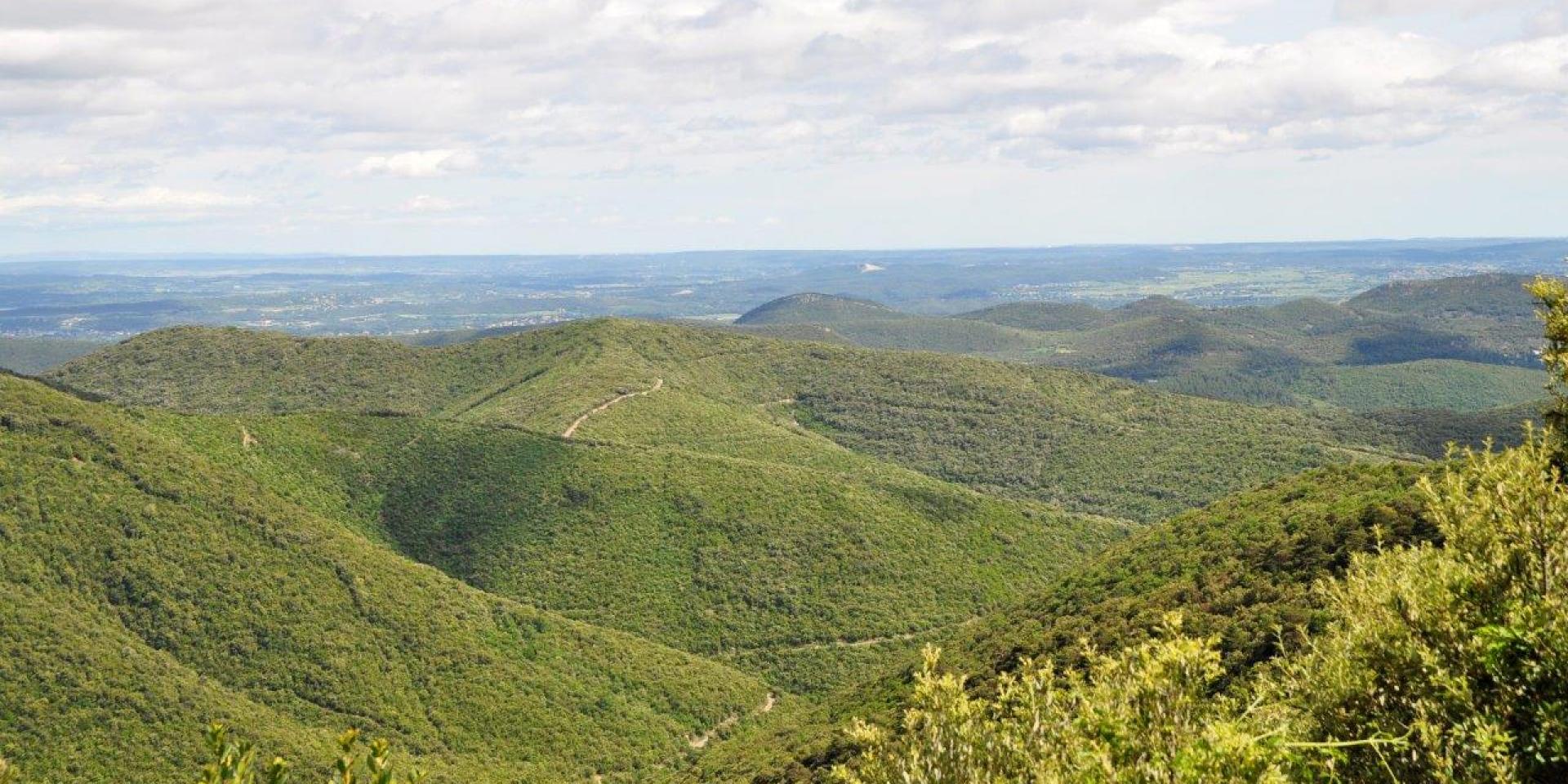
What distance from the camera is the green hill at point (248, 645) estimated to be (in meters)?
57.9

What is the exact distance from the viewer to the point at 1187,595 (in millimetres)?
48969

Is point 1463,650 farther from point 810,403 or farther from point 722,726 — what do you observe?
point 810,403

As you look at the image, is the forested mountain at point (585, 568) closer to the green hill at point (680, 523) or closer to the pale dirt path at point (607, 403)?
the green hill at point (680, 523)

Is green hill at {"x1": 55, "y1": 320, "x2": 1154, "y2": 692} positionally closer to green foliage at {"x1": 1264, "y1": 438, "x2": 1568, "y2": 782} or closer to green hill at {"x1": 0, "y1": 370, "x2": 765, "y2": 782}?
green hill at {"x1": 0, "y1": 370, "x2": 765, "y2": 782}

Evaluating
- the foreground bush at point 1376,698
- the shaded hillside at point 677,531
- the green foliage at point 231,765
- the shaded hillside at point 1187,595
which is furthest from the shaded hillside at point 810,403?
the green foliage at point 231,765

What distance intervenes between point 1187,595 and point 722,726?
121ft

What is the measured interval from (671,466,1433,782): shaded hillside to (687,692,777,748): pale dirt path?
6.88 ft

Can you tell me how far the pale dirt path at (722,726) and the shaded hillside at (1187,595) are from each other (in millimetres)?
2096

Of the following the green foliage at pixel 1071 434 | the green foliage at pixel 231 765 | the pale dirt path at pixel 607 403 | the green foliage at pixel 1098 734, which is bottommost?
the green foliage at pixel 1071 434

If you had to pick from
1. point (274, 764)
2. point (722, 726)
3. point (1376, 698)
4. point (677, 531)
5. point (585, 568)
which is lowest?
point (722, 726)

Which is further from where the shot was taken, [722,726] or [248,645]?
[722,726]

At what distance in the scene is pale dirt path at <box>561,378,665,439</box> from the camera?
126250 mm

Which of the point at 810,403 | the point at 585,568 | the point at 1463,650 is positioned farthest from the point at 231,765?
the point at 810,403

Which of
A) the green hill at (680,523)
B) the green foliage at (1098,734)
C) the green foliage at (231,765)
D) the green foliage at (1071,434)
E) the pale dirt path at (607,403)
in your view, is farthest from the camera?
the green foliage at (1071,434)
